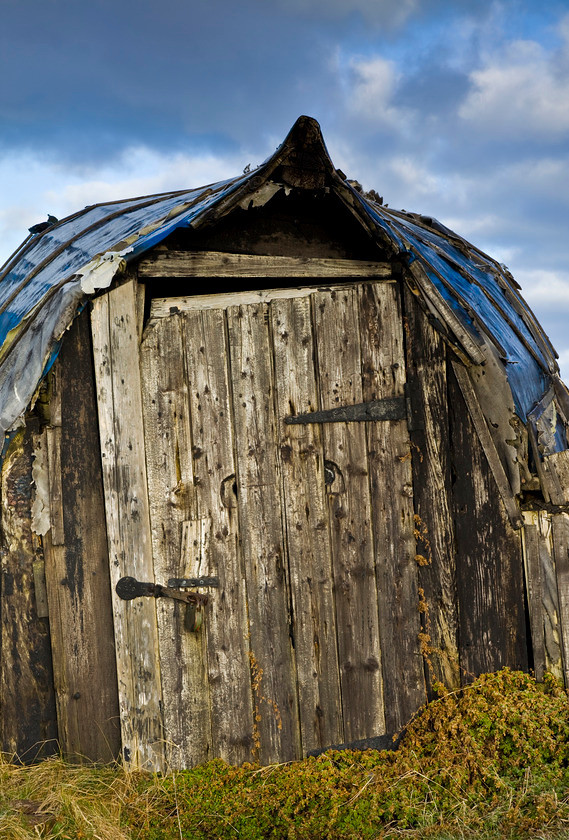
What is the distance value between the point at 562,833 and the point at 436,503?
172 cm

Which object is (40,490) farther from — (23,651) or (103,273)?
(103,273)

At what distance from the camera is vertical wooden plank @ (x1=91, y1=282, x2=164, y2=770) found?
3891 mm

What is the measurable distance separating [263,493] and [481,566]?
136 cm

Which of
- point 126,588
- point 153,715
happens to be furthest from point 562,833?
point 126,588

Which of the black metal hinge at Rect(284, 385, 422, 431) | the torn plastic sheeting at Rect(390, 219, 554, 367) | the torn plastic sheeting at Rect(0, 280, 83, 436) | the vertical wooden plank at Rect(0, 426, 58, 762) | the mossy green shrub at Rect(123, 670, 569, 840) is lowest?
the mossy green shrub at Rect(123, 670, 569, 840)

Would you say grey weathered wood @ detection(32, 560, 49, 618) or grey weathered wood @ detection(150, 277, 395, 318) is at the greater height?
grey weathered wood @ detection(150, 277, 395, 318)

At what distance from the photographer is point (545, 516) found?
13.9 ft

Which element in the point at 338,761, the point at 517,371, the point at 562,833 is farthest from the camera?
the point at 517,371

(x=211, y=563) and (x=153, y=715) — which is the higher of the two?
(x=211, y=563)

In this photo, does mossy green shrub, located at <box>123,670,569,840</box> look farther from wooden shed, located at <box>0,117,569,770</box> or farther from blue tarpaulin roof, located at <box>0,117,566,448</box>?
blue tarpaulin roof, located at <box>0,117,566,448</box>

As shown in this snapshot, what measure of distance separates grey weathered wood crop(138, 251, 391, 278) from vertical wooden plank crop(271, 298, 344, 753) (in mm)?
208

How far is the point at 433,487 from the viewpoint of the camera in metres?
4.25

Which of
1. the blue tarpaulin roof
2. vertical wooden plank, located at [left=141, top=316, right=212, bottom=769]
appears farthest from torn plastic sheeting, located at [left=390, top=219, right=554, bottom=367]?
vertical wooden plank, located at [left=141, top=316, right=212, bottom=769]

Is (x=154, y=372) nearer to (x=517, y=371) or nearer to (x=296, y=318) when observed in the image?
(x=296, y=318)
